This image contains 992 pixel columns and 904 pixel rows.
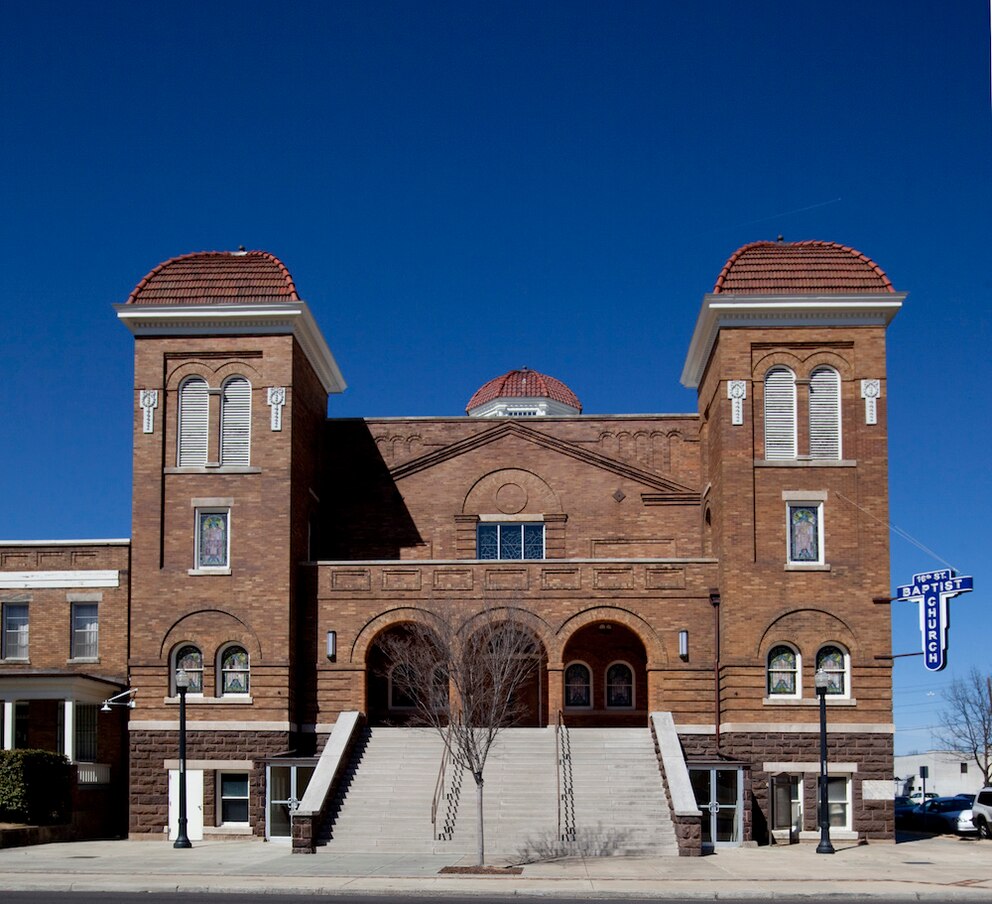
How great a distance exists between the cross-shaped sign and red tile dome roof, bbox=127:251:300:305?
649 inches

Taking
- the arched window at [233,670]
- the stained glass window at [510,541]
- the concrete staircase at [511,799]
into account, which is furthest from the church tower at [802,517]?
the arched window at [233,670]

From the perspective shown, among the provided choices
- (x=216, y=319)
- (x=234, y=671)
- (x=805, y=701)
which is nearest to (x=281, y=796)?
(x=234, y=671)

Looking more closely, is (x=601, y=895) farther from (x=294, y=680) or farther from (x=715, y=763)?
(x=294, y=680)

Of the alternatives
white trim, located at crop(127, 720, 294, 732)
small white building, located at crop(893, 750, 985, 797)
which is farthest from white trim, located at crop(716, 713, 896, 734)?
small white building, located at crop(893, 750, 985, 797)

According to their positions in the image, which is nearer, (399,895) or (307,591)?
(399,895)

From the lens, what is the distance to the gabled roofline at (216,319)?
3575 cm

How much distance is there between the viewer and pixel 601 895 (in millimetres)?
22891

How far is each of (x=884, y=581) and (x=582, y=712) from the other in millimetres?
9069

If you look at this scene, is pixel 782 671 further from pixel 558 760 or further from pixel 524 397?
pixel 524 397

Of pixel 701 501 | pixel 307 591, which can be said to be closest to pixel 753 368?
pixel 701 501

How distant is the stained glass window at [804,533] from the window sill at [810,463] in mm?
985

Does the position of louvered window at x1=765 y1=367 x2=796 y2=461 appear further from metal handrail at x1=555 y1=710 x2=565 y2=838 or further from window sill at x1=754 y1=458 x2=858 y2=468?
metal handrail at x1=555 y1=710 x2=565 y2=838

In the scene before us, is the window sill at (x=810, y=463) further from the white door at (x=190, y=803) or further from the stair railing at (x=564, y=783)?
the white door at (x=190, y=803)

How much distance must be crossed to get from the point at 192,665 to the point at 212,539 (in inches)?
121
